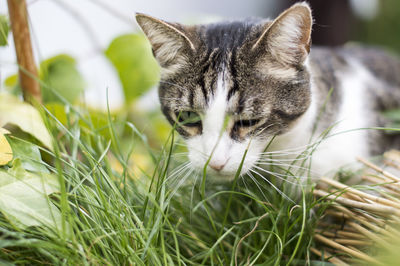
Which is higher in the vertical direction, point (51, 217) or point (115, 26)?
point (115, 26)

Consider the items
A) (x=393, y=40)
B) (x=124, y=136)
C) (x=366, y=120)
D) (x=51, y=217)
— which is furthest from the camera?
(x=393, y=40)

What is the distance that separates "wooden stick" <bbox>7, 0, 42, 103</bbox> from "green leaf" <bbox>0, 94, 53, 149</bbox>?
0.14 feet

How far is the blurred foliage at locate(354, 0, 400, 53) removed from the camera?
8.75 feet

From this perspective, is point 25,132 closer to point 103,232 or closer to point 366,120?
point 103,232

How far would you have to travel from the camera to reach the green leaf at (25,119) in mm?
907

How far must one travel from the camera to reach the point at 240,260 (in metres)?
0.89

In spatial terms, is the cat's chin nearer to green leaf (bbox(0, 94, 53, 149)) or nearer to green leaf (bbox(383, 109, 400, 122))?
green leaf (bbox(0, 94, 53, 149))

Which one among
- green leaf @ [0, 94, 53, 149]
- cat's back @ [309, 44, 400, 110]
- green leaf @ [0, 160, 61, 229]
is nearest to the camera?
green leaf @ [0, 160, 61, 229]

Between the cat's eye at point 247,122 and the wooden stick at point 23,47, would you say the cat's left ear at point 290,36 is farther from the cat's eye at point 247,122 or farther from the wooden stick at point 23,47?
the wooden stick at point 23,47

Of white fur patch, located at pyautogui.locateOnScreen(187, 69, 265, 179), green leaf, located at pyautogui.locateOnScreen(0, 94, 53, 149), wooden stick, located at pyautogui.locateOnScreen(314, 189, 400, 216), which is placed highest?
green leaf, located at pyautogui.locateOnScreen(0, 94, 53, 149)

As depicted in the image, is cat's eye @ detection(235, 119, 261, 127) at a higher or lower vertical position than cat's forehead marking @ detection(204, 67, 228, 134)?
lower

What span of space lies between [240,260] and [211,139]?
0.97 ft

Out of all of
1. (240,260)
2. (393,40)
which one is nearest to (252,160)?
(240,260)

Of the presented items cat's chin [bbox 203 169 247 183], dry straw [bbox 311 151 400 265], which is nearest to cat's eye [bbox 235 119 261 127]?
cat's chin [bbox 203 169 247 183]
